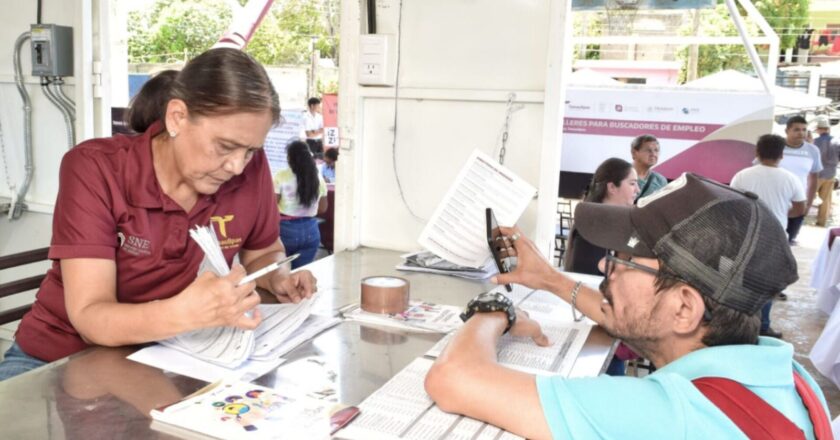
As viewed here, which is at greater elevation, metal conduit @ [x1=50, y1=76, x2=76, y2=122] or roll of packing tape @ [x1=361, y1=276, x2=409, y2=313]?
metal conduit @ [x1=50, y1=76, x2=76, y2=122]

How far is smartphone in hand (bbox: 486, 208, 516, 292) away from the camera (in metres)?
1.90

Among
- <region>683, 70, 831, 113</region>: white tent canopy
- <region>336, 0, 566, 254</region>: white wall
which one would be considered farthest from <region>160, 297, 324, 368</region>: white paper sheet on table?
<region>683, 70, 831, 113</region>: white tent canopy

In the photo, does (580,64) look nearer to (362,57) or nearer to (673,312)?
(362,57)

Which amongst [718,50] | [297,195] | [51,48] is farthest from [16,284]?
[718,50]

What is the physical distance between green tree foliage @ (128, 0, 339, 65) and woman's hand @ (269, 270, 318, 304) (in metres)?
11.3

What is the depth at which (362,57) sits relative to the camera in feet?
8.23

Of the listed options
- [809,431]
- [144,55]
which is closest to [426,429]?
[809,431]

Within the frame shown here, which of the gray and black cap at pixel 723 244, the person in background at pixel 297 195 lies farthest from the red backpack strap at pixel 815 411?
the person in background at pixel 297 195

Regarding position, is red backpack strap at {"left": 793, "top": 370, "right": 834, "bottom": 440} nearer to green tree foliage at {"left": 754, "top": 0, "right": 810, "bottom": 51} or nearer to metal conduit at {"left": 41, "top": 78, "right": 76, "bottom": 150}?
metal conduit at {"left": 41, "top": 78, "right": 76, "bottom": 150}

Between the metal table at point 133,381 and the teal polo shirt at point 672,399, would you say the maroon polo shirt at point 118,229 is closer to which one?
the metal table at point 133,381

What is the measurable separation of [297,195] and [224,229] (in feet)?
10.1

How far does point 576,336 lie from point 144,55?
503 inches

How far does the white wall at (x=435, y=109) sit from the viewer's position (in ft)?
7.52

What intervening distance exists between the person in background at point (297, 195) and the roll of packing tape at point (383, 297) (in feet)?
10.2
